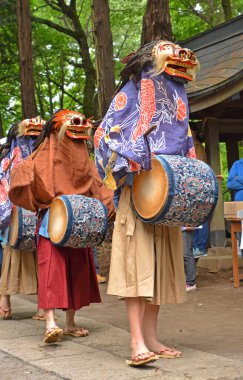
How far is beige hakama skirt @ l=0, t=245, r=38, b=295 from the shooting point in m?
6.77

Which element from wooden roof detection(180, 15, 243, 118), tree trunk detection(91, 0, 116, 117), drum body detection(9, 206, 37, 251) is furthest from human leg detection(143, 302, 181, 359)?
tree trunk detection(91, 0, 116, 117)

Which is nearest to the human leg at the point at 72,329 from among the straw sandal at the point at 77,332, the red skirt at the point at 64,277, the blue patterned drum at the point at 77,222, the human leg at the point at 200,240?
the straw sandal at the point at 77,332

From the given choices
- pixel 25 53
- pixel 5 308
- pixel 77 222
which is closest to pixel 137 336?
pixel 77 222

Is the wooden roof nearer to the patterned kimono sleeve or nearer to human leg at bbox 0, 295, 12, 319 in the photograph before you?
the patterned kimono sleeve

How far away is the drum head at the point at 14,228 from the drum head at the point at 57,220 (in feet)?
3.68

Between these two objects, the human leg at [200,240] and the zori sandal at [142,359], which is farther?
the human leg at [200,240]

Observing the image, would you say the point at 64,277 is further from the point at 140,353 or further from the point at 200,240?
the point at 200,240

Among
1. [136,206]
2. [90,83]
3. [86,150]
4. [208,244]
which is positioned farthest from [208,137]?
[90,83]

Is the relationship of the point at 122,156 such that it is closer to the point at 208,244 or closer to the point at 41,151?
the point at 41,151

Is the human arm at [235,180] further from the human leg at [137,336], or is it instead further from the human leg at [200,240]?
the human leg at [137,336]

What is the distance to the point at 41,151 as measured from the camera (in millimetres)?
5637

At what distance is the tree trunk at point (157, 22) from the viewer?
34.2 ft

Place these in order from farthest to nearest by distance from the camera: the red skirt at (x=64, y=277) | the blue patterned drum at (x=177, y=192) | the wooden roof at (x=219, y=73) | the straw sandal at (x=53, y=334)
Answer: the wooden roof at (x=219, y=73), the red skirt at (x=64, y=277), the straw sandal at (x=53, y=334), the blue patterned drum at (x=177, y=192)

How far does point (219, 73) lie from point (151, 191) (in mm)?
5520
